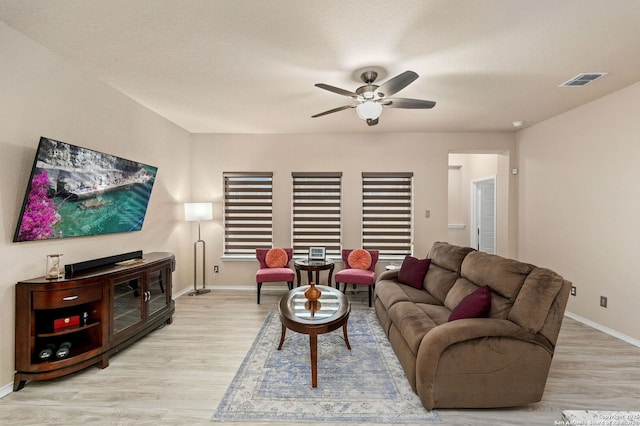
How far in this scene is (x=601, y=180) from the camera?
336 centimetres

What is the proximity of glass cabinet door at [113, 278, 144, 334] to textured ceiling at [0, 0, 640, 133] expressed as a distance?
7.05 feet

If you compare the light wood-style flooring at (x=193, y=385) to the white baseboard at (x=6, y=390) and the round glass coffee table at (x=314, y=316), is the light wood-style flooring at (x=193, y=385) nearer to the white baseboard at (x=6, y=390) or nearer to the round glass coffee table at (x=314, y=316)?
the white baseboard at (x=6, y=390)

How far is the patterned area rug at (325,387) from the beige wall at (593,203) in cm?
282

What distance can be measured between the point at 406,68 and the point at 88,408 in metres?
3.82

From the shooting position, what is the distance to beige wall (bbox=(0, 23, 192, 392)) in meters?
2.11

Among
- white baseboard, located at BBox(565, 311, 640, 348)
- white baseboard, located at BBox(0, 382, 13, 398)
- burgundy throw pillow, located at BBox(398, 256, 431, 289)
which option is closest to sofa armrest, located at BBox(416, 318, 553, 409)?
burgundy throw pillow, located at BBox(398, 256, 431, 289)

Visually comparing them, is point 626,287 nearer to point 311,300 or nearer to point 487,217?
point 487,217

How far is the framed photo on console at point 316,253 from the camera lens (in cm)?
445

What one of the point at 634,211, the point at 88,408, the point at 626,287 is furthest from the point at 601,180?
the point at 88,408

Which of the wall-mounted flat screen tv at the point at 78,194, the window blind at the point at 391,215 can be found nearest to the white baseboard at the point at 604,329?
the window blind at the point at 391,215

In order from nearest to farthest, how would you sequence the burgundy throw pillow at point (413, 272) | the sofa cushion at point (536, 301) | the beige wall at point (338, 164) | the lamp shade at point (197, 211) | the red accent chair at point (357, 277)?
the sofa cushion at point (536, 301), the burgundy throw pillow at point (413, 272), the red accent chair at point (357, 277), the lamp shade at point (197, 211), the beige wall at point (338, 164)

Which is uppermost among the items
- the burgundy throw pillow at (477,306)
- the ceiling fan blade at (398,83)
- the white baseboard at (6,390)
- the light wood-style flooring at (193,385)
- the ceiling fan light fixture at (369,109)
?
the ceiling fan blade at (398,83)

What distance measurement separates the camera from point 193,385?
7.35 feet

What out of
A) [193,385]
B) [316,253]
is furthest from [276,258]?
[193,385]
